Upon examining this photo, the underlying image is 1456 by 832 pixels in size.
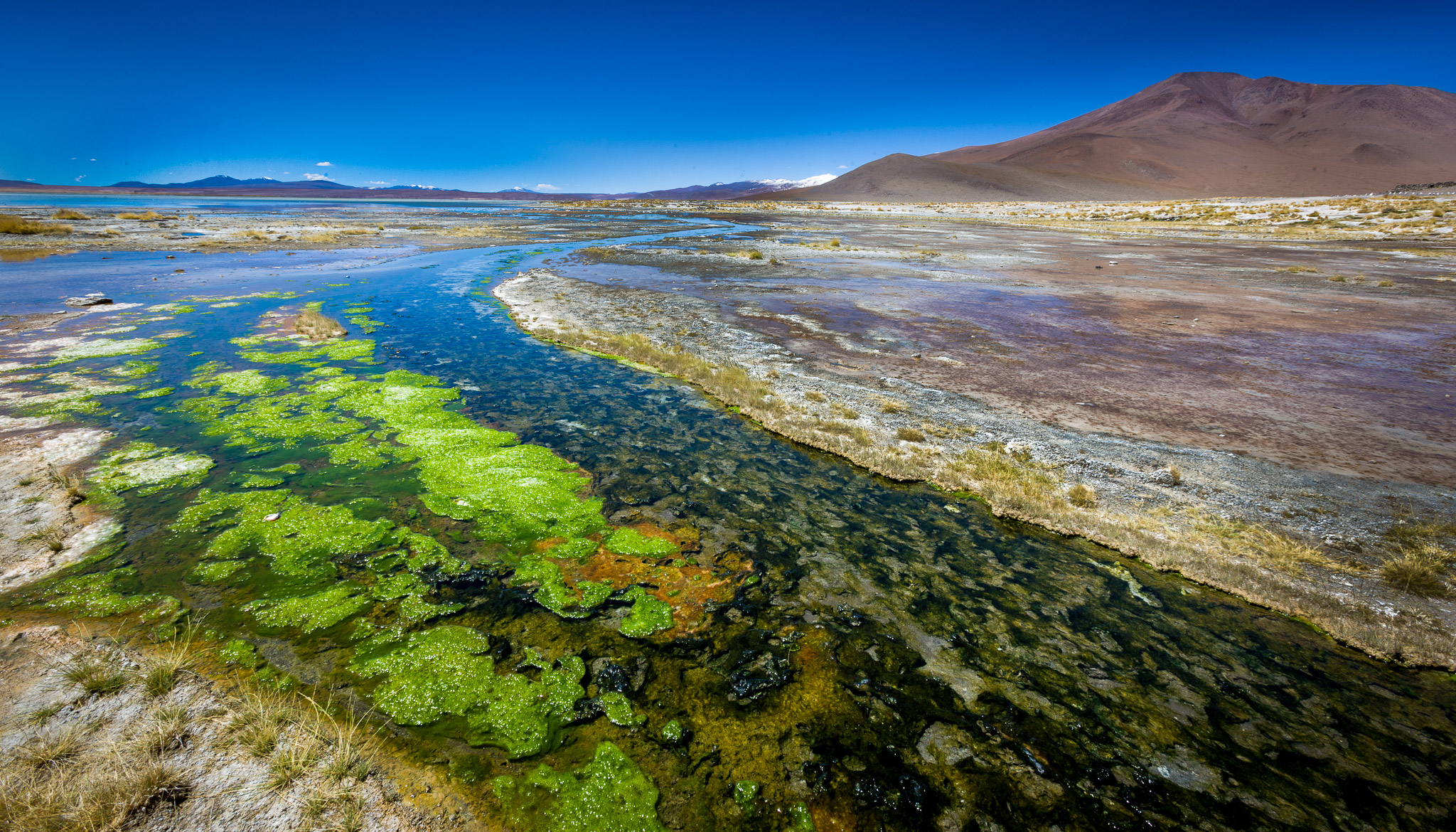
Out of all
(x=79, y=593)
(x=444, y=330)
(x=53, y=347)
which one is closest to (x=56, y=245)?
(x=53, y=347)

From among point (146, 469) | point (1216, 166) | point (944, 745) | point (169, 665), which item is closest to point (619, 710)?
point (944, 745)

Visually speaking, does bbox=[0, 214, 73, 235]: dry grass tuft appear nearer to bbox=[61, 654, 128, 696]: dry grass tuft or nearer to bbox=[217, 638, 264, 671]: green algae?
bbox=[61, 654, 128, 696]: dry grass tuft

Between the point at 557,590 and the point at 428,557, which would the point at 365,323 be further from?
the point at 557,590

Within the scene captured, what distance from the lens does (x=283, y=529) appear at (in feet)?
21.9

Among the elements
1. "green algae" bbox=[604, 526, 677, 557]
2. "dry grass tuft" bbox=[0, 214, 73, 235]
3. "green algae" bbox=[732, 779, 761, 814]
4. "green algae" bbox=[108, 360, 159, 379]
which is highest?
"dry grass tuft" bbox=[0, 214, 73, 235]

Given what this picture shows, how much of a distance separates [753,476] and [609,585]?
3.25 m

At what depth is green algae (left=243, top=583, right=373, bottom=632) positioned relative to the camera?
526cm

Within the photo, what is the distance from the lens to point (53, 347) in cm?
1343

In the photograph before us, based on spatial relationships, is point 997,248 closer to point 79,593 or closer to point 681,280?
point 681,280

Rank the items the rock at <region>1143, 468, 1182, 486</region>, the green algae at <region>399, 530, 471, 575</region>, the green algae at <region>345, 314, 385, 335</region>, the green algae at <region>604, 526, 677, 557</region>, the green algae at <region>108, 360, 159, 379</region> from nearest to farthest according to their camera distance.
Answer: the green algae at <region>399, 530, 471, 575</region>
the green algae at <region>604, 526, 677, 557</region>
the rock at <region>1143, 468, 1182, 486</region>
the green algae at <region>108, 360, 159, 379</region>
the green algae at <region>345, 314, 385, 335</region>

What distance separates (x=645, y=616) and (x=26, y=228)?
214 feet

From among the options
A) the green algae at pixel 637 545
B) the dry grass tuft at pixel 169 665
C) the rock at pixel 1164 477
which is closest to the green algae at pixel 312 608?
the dry grass tuft at pixel 169 665

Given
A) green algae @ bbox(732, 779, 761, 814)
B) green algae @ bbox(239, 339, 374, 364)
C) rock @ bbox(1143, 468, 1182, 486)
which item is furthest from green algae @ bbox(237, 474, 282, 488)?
rock @ bbox(1143, 468, 1182, 486)

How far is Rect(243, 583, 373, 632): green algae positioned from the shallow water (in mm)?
136
